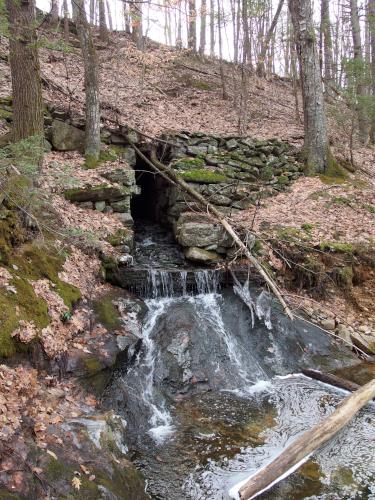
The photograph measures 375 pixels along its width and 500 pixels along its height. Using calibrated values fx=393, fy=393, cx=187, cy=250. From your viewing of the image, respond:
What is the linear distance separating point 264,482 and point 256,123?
1379 cm

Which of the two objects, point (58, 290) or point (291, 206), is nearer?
point (58, 290)

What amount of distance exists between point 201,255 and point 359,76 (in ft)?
26.5

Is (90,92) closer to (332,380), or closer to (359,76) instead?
(359,76)

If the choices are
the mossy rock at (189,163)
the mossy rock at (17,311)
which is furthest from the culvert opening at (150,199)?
the mossy rock at (17,311)

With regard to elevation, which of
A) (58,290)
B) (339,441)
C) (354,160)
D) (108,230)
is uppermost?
(354,160)

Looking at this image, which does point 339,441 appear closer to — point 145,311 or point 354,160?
point 145,311

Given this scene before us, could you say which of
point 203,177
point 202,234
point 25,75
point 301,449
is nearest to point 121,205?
point 202,234

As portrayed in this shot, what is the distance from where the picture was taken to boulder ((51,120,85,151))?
35.5 ft

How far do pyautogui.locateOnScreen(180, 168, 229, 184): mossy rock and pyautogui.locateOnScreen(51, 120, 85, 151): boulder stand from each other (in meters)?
3.05

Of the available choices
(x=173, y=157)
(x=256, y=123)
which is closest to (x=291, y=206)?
(x=173, y=157)

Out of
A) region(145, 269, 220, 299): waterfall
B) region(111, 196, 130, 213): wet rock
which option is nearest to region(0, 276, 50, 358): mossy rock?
region(145, 269, 220, 299): waterfall

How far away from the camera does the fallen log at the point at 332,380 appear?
261 inches

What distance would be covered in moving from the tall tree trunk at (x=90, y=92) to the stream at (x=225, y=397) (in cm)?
441

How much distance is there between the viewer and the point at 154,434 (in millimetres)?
5633
